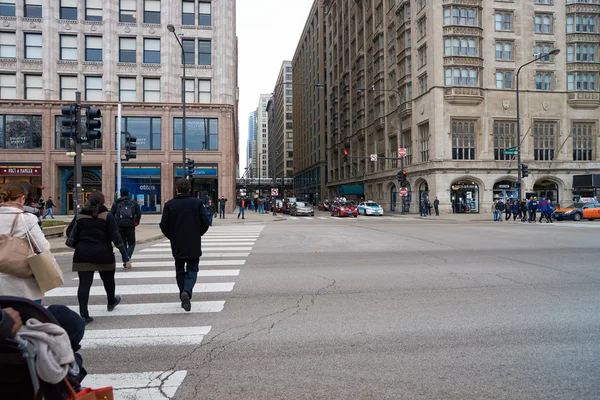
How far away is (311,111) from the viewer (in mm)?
93562

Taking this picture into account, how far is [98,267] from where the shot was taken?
528 cm

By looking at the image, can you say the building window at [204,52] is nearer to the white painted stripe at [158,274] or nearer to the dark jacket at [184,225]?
the white painted stripe at [158,274]

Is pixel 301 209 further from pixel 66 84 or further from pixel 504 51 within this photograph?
pixel 504 51

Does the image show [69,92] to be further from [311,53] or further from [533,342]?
[311,53]

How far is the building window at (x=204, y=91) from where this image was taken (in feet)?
115

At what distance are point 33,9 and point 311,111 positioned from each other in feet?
218

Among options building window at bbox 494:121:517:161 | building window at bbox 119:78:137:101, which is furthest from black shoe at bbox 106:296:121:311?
building window at bbox 494:121:517:161

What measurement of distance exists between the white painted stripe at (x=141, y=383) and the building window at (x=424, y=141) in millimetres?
38615

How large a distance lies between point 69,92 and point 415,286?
3643 cm

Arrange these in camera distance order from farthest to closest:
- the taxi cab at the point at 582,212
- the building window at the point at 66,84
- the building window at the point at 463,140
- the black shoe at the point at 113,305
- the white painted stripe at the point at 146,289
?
the building window at the point at 463,140 < the building window at the point at 66,84 < the taxi cab at the point at 582,212 < the white painted stripe at the point at 146,289 < the black shoe at the point at 113,305

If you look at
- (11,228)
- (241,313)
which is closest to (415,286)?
(241,313)

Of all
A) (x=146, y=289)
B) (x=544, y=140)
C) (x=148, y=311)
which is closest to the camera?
(x=148, y=311)

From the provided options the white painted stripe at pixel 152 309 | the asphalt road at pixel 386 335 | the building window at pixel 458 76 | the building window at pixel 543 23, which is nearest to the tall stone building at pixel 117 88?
the building window at pixel 458 76

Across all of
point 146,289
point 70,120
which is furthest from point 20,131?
point 146,289
